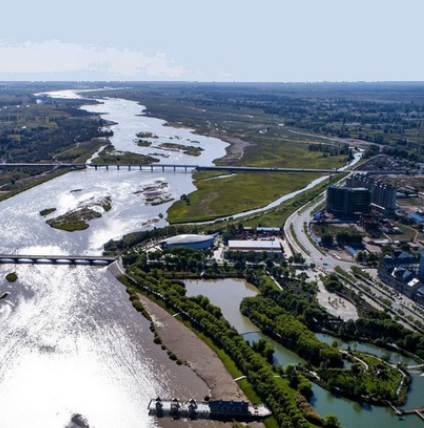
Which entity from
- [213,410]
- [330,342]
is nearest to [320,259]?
[330,342]

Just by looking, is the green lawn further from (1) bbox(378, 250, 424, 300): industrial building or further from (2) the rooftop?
(1) bbox(378, 250, 424, 300): industrial building

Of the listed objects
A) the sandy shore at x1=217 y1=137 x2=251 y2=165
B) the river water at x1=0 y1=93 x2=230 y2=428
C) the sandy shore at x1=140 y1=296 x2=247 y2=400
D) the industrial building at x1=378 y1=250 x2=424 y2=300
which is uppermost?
the industrial building at x1=378 y1=250 x2=424 y2=300

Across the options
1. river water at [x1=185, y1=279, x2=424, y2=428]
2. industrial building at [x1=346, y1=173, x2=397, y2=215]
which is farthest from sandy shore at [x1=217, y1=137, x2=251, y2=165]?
river water at [x1=185, y1=279, x2=424, y2=428]

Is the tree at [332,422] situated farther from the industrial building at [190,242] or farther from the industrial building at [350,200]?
the industrial building at [350,200]

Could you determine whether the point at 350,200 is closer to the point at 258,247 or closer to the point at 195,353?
the point at 258,247

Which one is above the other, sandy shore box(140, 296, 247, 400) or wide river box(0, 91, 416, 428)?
sandy shore box(140, 296, 247, 400)

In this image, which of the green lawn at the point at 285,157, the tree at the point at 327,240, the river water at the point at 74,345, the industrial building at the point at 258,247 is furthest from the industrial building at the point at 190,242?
the green lawn at the point at 285,157
